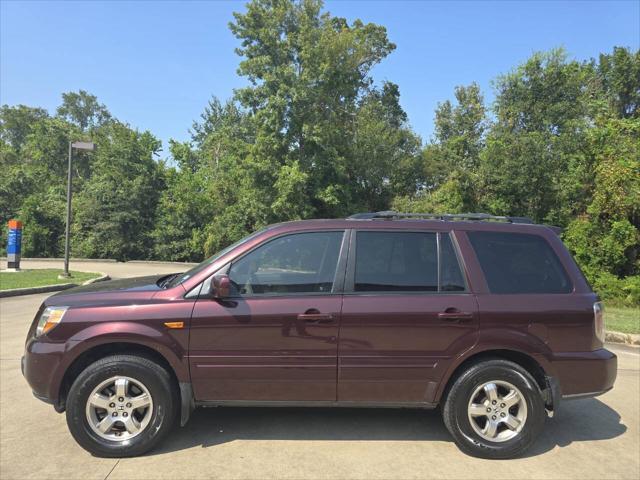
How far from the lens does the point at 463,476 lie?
3.40 m

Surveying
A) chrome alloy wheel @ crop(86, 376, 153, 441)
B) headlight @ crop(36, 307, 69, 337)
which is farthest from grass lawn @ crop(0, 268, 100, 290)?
chrome alloy wheel @ crop(86, 376, 153, 441)

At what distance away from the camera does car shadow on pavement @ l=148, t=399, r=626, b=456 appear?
3.95m

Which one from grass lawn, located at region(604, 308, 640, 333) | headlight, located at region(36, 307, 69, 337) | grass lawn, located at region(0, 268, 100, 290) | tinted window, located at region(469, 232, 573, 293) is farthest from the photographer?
grass lawn, located at region(0, 268, 100, 290)

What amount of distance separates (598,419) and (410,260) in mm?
2676

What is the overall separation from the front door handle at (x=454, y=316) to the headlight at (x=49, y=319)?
3.01m

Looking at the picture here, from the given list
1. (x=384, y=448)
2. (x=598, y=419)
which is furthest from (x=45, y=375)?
(x=598, y=419)

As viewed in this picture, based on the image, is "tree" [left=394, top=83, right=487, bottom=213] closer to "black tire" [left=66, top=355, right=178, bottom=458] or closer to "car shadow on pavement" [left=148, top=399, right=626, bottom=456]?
"car shadow on pavement" [left=148, top=399, right=626, bottom=456]

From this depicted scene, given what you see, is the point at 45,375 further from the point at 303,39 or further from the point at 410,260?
the point at 303,39

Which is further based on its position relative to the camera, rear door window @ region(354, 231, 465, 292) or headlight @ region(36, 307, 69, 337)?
rear door window @ region(354, 231, 465, 292)

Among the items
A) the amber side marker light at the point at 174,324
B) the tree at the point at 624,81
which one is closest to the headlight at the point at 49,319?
the amber side marker light at the point at 174,324

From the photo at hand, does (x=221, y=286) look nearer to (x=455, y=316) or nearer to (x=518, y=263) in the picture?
(x=455, y=316)

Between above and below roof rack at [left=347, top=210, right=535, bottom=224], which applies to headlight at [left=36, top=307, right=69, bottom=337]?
below

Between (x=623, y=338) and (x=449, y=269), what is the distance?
21.9 feet

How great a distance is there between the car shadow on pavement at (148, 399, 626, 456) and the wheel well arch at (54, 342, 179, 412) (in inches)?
27.1
